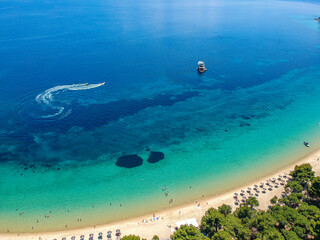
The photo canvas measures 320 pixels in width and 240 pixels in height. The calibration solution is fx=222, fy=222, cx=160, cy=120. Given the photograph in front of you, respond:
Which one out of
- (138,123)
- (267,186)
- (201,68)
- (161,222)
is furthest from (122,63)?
(267,186)

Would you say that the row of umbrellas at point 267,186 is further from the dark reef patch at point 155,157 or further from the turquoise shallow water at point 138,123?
the dark reef patch at point 155,157

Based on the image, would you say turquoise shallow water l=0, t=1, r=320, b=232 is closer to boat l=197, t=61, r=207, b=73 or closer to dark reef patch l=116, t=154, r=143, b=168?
dark reef patch l=116, t=154, r=143, b=168

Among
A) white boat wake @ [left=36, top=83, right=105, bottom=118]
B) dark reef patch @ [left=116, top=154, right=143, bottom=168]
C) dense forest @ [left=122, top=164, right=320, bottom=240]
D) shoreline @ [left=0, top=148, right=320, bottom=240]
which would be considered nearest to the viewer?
dense forest @ [left=122, top=164, right=320, bottom=240]

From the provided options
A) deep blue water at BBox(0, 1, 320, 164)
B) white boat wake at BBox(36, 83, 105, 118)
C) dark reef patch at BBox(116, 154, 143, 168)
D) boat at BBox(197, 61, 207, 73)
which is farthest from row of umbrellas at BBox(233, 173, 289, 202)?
boat at BBox(197, 61, 207, 73)

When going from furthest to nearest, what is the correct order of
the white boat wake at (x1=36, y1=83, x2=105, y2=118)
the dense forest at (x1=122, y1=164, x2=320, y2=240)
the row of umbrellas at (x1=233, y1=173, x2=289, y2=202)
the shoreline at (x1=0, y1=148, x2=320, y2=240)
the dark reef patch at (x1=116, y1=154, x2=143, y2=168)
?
the white boat wake at (x1=36, y1=83, x2=105, y2=118) → the dark reef patch at (x1=116, y1=154, x2=143, y2=168) → the row of umbrellas at (x1=233, y1=173, x2=289, y2=202) → the shoreline at (x1=0, y1=148, x2=320, y2=240) → the dense forest at (x1=122, y1=164, x2=320, y2=240)

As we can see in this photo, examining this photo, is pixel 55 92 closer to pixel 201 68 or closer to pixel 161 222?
pixel 201 68

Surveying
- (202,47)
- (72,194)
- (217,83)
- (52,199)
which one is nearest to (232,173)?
(72,194)

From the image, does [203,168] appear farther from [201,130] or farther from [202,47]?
[202,47]
